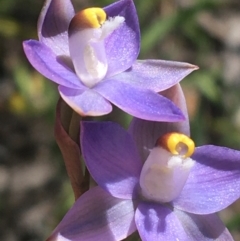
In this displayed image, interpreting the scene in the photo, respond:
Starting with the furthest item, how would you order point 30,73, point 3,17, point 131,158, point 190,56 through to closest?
point 190,56, point 30,73, point 3,17, point 131,158

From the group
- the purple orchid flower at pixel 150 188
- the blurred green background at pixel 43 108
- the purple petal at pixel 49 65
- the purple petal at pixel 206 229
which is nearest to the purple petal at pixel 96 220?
the purple orchid flower at pixel 150 188

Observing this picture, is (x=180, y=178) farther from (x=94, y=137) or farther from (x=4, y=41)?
(x=4, y=41)

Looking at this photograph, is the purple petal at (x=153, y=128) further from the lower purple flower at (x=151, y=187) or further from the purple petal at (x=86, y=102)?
the purple petal at (x=86, y=102)

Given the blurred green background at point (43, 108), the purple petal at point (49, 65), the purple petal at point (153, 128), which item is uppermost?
the purple petal at point (49, 65)

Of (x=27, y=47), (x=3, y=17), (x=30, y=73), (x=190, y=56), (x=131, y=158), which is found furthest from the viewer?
(x=190, y=56)

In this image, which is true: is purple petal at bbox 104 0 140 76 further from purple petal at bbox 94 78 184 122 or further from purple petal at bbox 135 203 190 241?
purple petal at bbox 135 203 190 241

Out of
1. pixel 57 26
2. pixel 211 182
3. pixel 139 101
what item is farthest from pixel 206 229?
pixel 57 26

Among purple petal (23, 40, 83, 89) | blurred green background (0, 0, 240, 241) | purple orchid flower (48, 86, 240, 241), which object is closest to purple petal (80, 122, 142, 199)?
purple orchid flower (48, 86, 240, 241)

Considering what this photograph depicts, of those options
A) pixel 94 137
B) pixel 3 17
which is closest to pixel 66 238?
pixel 94 137
